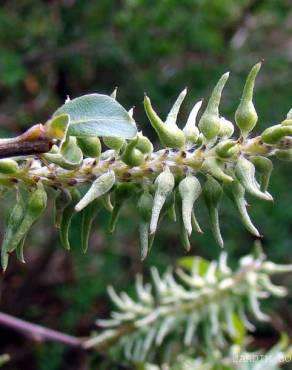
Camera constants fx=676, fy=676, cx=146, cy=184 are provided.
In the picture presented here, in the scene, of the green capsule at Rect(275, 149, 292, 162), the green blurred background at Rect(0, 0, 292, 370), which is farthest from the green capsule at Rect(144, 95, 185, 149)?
the green blurred background at Rect(0, 0, 292, 370)

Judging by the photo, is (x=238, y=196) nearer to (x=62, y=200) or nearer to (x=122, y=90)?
(x=62, y=200)

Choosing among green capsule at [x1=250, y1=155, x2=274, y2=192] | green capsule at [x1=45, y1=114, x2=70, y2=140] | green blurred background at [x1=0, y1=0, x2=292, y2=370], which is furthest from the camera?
green blurred background at [x1=0, y1=0, x2=292, y2=370]

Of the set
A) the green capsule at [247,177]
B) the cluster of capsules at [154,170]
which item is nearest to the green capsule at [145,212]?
the cluster of capsules at [154,170]

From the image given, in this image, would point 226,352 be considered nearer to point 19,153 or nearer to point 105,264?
point 105,264

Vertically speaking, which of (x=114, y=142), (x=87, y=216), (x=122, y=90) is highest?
(x=114, y=142)

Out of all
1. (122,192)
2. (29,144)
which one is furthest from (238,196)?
(29,144)

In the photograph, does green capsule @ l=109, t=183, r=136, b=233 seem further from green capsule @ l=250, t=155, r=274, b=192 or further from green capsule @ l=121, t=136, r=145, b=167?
green capsule @ l=250, t=155, r=274, b=192
